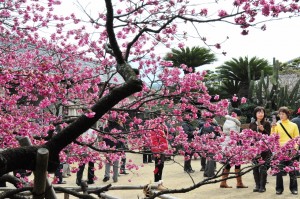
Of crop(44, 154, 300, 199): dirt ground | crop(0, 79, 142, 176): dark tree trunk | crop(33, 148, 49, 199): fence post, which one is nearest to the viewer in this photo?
crop(33, 148, 49, 199): fence post

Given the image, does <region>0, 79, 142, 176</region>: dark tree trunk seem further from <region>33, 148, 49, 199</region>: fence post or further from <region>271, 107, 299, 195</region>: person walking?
<region>271, 107, 299, 195</region>: person walking

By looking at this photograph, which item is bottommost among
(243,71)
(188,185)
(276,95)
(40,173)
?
(188,185)

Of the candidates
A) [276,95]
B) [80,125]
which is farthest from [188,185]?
[276,95]

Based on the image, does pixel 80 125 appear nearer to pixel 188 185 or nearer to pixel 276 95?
pixel 188 185

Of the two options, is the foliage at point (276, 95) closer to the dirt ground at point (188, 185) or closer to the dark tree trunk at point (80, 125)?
the dirt ground at point (188, 185)

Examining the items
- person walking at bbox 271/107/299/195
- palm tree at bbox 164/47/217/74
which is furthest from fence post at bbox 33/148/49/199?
palm tree at bbox 164/47/217/74

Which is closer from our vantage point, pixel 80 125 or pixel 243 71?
pixel 80 125

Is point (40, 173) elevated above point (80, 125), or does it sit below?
below

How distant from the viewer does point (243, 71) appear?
89.2 ft

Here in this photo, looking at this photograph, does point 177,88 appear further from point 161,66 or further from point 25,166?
point 25,166

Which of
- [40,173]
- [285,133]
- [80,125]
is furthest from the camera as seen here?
[285,133]

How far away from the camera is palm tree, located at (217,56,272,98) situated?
1064 inches

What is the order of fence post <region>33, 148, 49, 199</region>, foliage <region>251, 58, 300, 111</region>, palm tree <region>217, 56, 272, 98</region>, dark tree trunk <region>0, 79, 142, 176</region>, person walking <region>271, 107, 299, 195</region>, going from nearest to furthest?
fence post <region>33, 148, 49, 199</region> < dark tree trunk <region>0, 79, 142, 176</region> < person walking <region>271, 107, 299, 195</region> < foliage <region>251, 58, 300, 111</region> < palm tree <region>217, 56, 272, 98</region>

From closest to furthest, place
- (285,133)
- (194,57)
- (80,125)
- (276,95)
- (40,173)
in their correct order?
(40,173) < (80,125) < (285,133) < (276,95) < (194,57)
